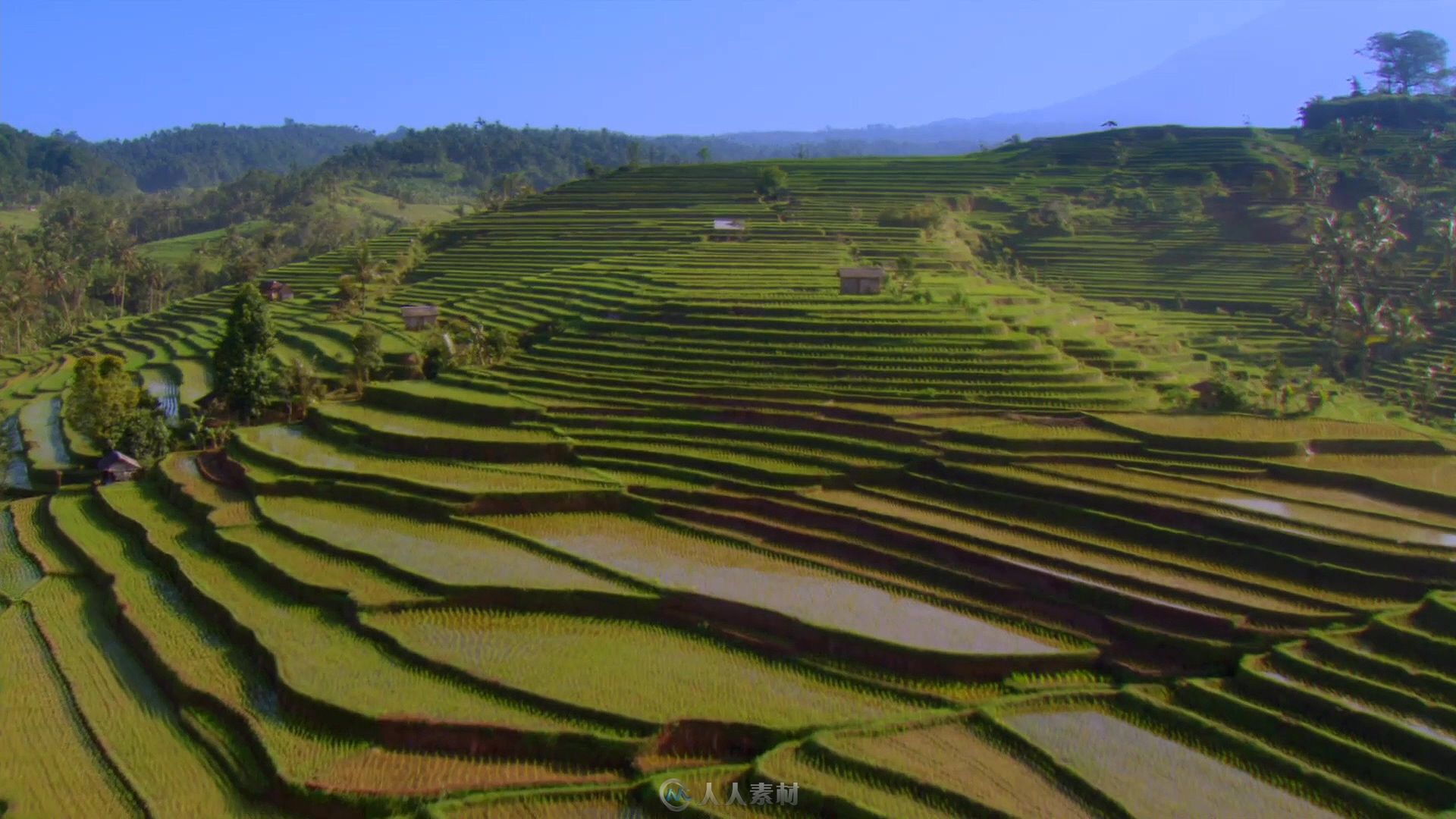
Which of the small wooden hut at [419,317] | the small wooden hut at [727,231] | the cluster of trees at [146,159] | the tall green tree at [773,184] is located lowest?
the small wooden hut at [419,317]

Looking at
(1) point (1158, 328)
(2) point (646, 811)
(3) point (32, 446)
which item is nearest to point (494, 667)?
(2) point (646, 811)

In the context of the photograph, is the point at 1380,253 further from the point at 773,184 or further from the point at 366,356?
the point at 366,356

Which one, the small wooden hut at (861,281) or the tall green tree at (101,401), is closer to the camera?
the tall green tree at (101,401)

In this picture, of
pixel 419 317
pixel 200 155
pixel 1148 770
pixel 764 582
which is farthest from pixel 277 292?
pixel 200 155

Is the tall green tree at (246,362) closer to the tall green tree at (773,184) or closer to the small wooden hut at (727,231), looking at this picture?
the small wooden hut at (727,231)

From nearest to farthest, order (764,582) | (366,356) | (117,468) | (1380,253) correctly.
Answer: (764,582)
(117,468)
(366,356)
(1380,253)

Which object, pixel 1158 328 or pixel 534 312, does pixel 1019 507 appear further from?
pixel 534 312

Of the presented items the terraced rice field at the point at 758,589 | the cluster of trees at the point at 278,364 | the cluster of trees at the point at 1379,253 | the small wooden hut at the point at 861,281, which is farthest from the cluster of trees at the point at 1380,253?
the cluster of trees at the point at 278,364
